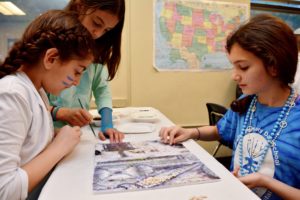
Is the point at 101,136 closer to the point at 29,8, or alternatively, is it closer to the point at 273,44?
the point at 273,44

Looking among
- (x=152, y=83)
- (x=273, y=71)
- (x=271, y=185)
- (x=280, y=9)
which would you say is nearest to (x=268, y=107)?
(x=273, y=71)

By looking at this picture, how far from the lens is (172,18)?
2.22 m

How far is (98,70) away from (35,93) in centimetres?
60

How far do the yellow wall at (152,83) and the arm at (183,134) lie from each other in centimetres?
124

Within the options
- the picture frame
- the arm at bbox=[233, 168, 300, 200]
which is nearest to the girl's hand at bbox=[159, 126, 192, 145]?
the arm at bbox=[233, 168, 300, 200]

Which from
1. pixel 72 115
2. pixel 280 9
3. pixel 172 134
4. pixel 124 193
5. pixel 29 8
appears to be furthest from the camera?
pixel 280 9

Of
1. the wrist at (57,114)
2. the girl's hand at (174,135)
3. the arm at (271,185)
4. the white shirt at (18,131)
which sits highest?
the white shirt at (18,131)

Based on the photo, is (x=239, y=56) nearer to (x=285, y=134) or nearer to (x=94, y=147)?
(x=285, y=134)

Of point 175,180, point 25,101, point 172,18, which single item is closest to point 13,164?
point 25,101

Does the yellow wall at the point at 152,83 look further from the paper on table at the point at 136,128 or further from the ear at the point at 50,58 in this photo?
the ear at the point at 50,58

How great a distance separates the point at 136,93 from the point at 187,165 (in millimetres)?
1594

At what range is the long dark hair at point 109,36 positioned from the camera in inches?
37.9

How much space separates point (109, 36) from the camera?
46.7 inches

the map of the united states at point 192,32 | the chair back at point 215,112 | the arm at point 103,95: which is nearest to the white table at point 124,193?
the arm at point 103,95
